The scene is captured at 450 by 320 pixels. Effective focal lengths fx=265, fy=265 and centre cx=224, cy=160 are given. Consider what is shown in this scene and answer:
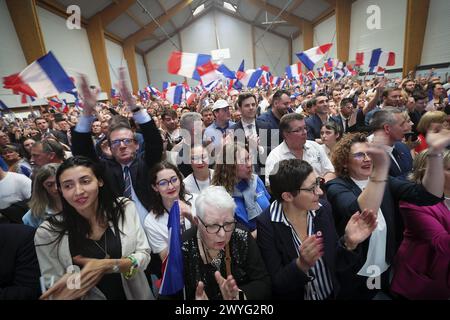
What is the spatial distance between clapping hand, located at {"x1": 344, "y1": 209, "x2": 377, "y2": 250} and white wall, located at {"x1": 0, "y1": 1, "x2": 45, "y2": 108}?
11209 millimetres

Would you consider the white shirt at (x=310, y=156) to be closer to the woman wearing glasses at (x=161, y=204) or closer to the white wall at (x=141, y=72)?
the woman wearing glasses at (x=161, y=204)

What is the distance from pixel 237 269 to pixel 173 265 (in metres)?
0.38

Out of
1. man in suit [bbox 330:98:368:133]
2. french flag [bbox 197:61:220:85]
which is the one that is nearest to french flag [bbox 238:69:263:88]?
french flag [bbox 197:61:220:85]

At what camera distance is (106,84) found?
15320 mm

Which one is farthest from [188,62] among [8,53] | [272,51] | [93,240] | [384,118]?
[272,51]

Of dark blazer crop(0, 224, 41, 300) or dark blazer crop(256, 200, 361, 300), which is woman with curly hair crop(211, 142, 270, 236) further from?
dark blazer crop(0, 224, 41, 300)

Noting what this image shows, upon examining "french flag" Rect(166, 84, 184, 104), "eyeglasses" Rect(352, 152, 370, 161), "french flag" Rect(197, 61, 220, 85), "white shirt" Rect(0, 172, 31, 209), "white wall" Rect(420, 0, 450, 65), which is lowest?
"white shirt" Rect(0, 172, 31, 209)

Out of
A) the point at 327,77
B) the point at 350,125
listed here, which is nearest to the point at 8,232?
the point at 350,125

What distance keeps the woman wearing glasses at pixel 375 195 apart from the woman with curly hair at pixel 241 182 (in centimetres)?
58

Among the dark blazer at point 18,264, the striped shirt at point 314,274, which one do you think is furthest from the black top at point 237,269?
the dark blazer at point 18,264

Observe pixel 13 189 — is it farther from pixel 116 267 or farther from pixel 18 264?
pixel 116 267

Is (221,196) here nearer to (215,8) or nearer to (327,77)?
(327,77)

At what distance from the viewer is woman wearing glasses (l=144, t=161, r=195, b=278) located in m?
1.97

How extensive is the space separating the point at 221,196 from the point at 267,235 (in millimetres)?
415
